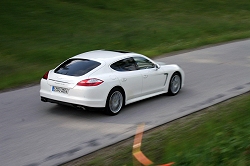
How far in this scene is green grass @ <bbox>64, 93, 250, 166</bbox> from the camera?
705 cm

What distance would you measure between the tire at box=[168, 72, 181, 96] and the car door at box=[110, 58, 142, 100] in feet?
4.90

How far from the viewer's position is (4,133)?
9945 millimetres

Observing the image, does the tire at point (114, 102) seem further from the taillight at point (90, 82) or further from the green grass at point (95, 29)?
the green grass at point (95, 29)

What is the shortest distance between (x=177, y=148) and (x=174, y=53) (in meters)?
12.7

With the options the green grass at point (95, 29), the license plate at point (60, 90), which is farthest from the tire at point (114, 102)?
the green grass at point (95, 29)

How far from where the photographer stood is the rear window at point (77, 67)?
36.9ft

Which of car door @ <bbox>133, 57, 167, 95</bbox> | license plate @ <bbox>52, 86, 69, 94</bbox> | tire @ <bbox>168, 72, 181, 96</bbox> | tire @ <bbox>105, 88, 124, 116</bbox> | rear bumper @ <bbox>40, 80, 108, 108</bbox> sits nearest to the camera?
rear bumper @ <bbox>40, 80, 108, 108</bbox>

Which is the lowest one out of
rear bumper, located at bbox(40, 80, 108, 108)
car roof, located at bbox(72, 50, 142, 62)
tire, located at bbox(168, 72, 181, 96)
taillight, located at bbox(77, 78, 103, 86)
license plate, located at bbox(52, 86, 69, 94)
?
tire, located at bbox(168, 72, 181, 96)

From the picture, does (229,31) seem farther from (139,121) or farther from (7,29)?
(139,121)

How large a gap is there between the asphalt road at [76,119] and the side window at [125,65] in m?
1.00

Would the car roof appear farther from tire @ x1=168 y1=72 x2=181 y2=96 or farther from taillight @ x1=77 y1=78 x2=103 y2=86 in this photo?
tire @ x1=168 y1=72 x2=181 y2=96

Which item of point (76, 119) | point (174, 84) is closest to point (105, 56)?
point (76, 119)

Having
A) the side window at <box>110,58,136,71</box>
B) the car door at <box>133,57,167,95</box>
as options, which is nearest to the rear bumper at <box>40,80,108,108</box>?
the side window at <box>110,58,136,71</box>

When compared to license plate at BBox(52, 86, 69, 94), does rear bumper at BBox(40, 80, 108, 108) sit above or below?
below
